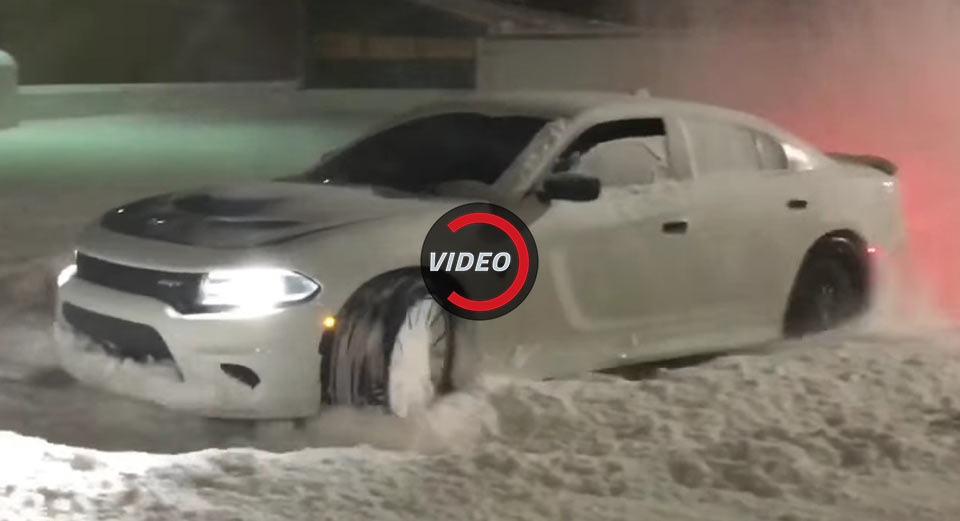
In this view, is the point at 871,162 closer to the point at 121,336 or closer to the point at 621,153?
the point at 621,153

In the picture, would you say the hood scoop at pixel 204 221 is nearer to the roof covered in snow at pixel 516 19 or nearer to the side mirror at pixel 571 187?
the side mirror at pixel 571 187

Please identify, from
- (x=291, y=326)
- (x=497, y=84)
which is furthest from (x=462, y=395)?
(x=497, y=84)

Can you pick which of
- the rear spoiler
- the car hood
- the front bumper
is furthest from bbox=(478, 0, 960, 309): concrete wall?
the front bumper

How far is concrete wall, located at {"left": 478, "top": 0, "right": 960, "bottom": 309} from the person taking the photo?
14.3 metres

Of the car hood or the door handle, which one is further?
the door handle

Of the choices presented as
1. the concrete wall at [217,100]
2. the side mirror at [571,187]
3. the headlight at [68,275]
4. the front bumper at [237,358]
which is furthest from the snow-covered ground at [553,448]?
the concrete wall at [217,100]

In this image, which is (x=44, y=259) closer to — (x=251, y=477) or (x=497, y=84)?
(x=251, y=477)

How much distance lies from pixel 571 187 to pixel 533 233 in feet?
0.89

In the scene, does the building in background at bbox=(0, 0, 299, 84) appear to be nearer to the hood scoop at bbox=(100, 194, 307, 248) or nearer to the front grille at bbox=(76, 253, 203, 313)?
the hood scoop at bbox=(100, 194, 307, 248)

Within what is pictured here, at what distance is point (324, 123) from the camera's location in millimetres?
22359

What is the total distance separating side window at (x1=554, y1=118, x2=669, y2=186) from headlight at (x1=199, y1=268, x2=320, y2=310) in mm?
1551

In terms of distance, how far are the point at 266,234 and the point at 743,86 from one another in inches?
563

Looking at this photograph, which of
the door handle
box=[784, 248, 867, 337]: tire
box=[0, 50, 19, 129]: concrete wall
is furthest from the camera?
box=[0, 50, 19, 129]: concrete wall

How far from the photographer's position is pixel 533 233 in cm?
551
